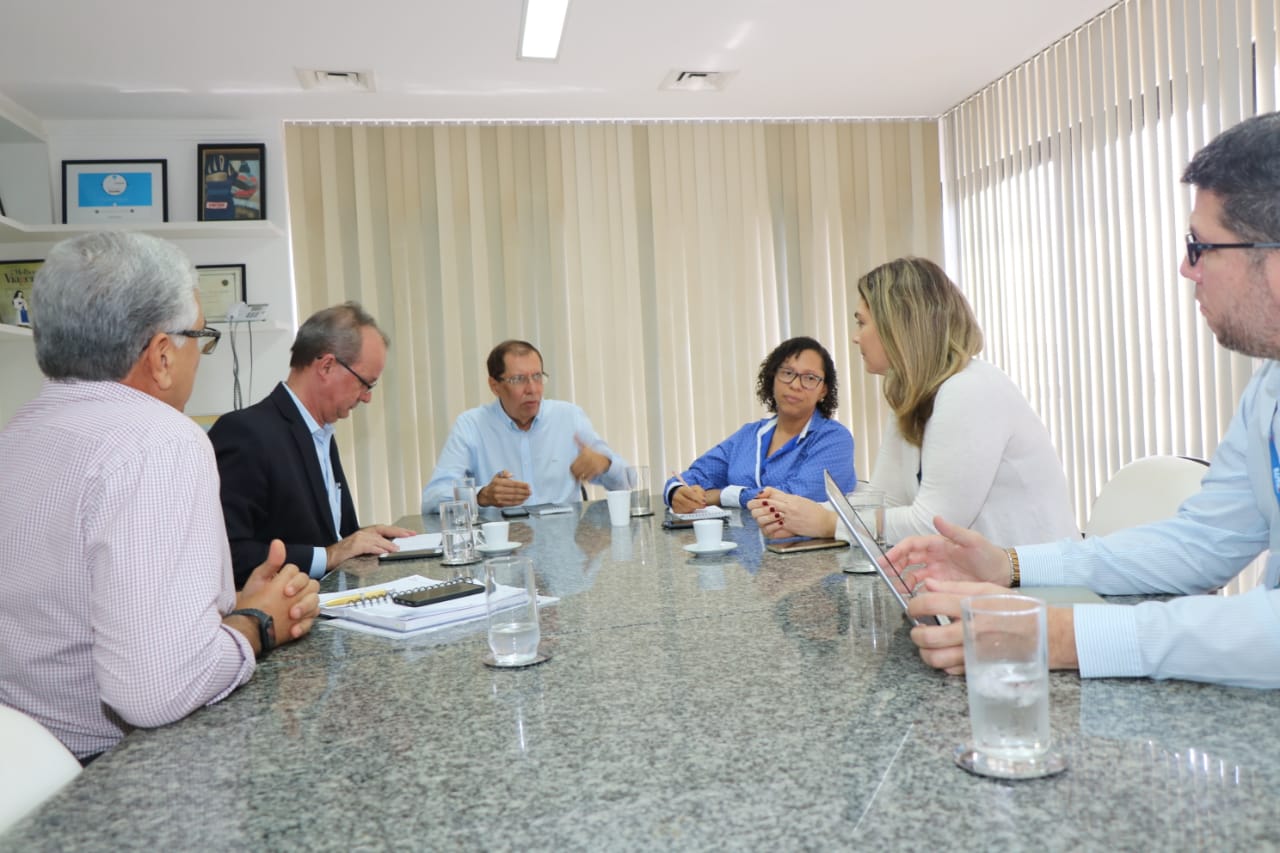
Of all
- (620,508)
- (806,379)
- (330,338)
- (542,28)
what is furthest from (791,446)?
(542,28)

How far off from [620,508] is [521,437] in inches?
59.7

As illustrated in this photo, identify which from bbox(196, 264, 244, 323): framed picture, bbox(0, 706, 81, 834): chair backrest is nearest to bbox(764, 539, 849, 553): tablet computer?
bbox(0, 706, 81, 834): chair backrest

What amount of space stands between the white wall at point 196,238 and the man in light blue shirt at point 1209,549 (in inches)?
161

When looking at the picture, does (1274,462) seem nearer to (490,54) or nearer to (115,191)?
(490,54)

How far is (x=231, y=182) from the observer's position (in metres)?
4.77

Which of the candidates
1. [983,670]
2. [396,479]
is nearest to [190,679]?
[983,670]

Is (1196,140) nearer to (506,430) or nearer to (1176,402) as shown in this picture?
(1176,402)

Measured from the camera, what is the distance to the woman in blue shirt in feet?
10.5

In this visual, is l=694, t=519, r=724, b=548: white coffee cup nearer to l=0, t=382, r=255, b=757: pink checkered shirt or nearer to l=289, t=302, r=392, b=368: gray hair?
l=0, t=382, r=255, b=757: pink checkered shirt

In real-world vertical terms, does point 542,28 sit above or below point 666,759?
above

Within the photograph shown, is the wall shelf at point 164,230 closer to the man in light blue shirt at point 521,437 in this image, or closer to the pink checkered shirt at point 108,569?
the man in light blue shirt at point 521,437

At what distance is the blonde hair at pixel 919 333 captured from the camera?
2.34 metres

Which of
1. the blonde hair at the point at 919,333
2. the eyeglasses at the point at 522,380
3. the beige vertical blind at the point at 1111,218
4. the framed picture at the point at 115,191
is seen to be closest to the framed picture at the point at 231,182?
the framed picture at the point at 115,191

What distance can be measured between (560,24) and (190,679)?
3.14 metres
